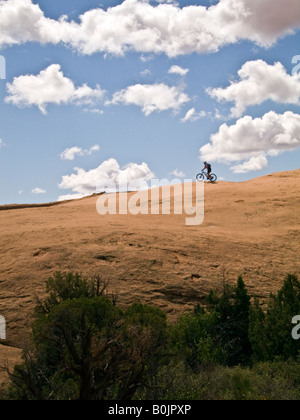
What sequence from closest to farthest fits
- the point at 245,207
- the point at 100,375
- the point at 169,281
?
the point at 100,375 < the point at 169,281 < the point at 245,207

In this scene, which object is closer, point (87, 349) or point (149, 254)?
point (87, 349)

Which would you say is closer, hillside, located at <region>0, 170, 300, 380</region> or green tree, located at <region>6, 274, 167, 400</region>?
green tree, located at <region>6, 274, 167, 400</region>

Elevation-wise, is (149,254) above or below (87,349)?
above

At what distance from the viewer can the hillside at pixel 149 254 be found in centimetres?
2106

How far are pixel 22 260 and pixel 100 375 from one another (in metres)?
11.8

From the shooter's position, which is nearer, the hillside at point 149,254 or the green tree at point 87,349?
the green tree at point 87,349

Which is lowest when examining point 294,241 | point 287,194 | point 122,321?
point 122,321

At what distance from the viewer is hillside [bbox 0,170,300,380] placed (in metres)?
21.1

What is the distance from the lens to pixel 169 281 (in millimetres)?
21828

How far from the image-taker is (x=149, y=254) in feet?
76.4
